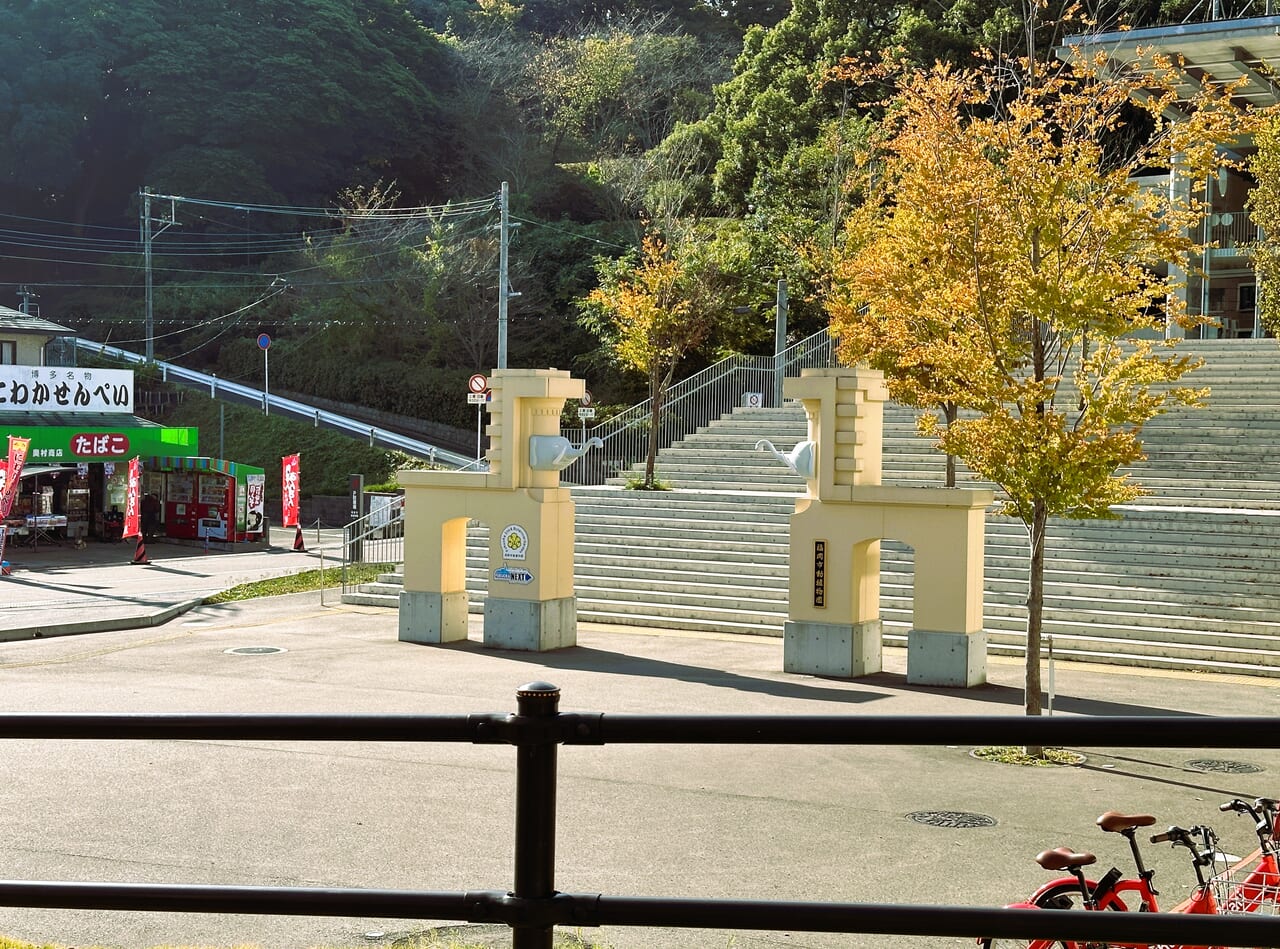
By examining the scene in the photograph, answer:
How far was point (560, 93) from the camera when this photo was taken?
6619 cm

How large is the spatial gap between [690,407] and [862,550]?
20.6 metres

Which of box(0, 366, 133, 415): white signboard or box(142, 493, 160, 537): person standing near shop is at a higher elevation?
box(0, 366, 133, 415): white signboard

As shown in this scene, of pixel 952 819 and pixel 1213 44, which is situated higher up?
pixel 1213 44

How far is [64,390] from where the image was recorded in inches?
1561

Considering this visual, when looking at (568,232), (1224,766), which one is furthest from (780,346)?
(1224,766)

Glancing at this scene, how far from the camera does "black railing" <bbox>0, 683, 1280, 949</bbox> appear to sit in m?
2.35

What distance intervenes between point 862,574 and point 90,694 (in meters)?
10.0

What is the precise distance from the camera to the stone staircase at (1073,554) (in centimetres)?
2053

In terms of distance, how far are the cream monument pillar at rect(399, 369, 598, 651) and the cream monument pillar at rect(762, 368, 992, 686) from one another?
3829 millimetres

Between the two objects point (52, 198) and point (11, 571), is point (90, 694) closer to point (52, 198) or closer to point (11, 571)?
point (11, 571)

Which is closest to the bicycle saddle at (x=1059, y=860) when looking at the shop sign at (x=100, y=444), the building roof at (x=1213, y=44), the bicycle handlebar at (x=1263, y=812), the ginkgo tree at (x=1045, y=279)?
the bicycle handlebar at (x=1263, y=812)

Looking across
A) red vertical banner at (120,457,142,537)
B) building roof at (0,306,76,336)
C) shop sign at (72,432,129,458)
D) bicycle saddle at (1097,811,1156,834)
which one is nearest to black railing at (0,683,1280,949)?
bicycle saddle at (1097,811,1156,834)

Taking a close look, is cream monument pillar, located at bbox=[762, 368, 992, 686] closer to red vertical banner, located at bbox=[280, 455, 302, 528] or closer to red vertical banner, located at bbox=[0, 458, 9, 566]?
red vertical banner, located at bbox=[0, 458, 9, 566]

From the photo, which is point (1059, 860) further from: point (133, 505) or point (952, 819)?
point (133, 505)
